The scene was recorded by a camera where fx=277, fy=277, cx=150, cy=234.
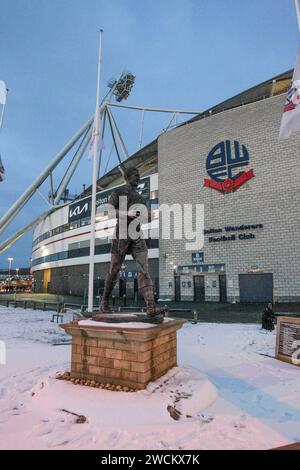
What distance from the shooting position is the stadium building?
70.4 ft

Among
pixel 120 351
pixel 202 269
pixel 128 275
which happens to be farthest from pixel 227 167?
pixel 120 351

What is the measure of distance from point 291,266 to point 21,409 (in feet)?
68.8

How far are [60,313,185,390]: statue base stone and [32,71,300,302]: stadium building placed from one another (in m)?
19.1

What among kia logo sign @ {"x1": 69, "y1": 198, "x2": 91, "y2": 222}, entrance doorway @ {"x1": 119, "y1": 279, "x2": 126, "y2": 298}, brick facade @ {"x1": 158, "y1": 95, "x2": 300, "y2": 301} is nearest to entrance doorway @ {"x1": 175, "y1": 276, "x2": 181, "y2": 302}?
brick facade @ {"x1": 158, "y1": 95, "x2": 300, "y2": 301}

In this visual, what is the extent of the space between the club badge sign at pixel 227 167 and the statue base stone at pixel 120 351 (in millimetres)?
21057

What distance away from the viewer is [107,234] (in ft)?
111

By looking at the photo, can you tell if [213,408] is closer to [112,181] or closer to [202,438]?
[202,438]

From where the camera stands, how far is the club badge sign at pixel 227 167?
23.7 meters

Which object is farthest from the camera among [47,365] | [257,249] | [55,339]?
[257,249]

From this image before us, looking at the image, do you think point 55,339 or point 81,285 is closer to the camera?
point 55,339

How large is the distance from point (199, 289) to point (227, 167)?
11.2 metres

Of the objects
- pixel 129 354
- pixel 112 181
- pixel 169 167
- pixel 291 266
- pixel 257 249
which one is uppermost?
pixel 112 181
